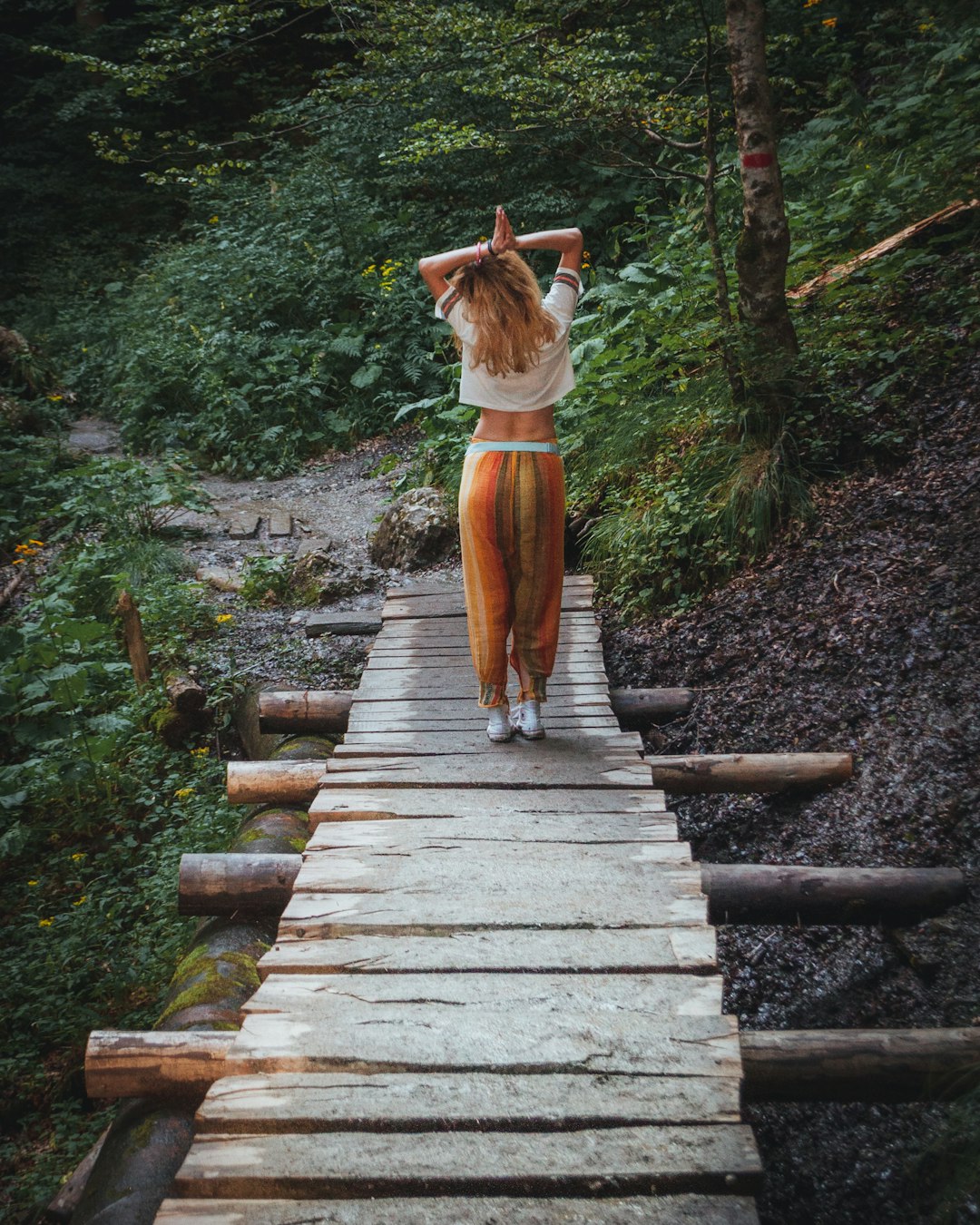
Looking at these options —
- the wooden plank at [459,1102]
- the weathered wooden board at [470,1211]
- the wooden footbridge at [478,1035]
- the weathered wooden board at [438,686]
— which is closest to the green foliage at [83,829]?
the weathered wooden board at [438,686]

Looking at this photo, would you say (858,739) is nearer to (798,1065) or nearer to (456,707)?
(456,707)

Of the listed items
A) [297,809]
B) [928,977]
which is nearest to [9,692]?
[297,809]

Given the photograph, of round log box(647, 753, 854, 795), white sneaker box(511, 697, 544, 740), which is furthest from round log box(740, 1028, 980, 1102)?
white sneaker box(511, 697, 544, 740)

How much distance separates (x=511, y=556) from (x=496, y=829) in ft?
4.13

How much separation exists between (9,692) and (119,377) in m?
10.5

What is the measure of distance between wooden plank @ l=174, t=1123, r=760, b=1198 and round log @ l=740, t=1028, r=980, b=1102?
533mm

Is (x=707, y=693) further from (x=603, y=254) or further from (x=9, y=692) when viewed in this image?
(x=603, y=254)

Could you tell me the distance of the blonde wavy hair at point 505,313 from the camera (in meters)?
3.80

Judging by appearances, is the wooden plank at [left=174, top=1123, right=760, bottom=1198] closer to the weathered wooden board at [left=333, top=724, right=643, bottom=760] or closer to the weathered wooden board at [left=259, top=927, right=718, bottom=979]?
the weathered wooden board at [left=259, top=927, right=718, bottom=979]

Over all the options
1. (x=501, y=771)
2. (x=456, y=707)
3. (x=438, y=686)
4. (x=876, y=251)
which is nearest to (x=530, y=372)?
(x=501, y=771)

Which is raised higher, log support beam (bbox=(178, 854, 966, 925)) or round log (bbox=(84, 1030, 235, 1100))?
round log (bbox=(84, 1030, 235, 1100))

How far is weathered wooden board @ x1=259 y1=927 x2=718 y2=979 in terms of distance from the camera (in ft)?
9.14

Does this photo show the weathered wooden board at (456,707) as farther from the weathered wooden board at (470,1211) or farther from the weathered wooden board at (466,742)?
the weathered wooden board at (470,1211)

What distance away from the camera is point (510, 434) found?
4086mm
